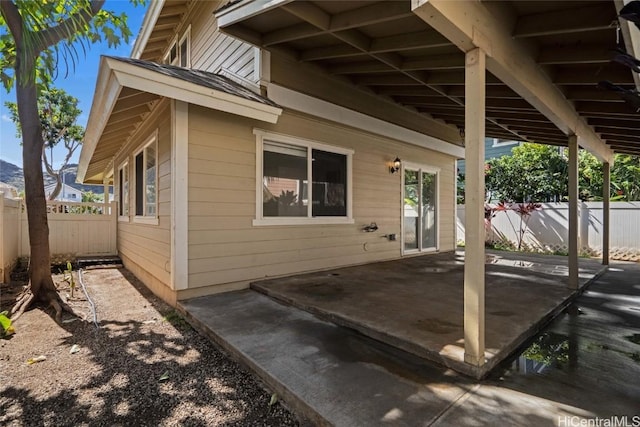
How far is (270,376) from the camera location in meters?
2.33

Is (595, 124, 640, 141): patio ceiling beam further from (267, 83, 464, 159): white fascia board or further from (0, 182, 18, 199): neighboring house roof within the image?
(0, 182, 18, 199): neighboring house roof

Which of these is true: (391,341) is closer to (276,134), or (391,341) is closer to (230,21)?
(276,134)

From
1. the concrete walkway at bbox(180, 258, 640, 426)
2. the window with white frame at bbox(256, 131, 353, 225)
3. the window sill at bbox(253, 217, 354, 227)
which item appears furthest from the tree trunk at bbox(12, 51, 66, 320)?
the window with white frame at bbox(256, 131, 353, 225)

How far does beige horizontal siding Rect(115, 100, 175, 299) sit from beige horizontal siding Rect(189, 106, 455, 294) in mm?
481

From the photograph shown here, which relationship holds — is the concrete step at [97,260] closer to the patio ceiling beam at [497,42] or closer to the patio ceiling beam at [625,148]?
the patio ceiling beam at [497,42]

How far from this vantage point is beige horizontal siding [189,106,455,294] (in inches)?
168

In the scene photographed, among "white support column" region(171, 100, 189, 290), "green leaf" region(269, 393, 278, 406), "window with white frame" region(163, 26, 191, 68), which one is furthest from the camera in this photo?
"window with white frame" region(163, 26, 191, 68)

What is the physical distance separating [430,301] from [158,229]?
13.0 feet

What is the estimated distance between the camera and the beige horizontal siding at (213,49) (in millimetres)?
5234

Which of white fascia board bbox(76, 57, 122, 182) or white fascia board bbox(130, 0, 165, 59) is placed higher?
white fascia board bbox(130, 0, 165, 59)

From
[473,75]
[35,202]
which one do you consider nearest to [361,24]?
[473,75]

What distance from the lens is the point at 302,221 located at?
211 inches

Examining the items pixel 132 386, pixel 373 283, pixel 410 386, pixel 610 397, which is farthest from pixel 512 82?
pixel 132 386

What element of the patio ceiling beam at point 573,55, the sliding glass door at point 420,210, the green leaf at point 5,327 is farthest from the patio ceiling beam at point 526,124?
the green leaf at point 5,327
